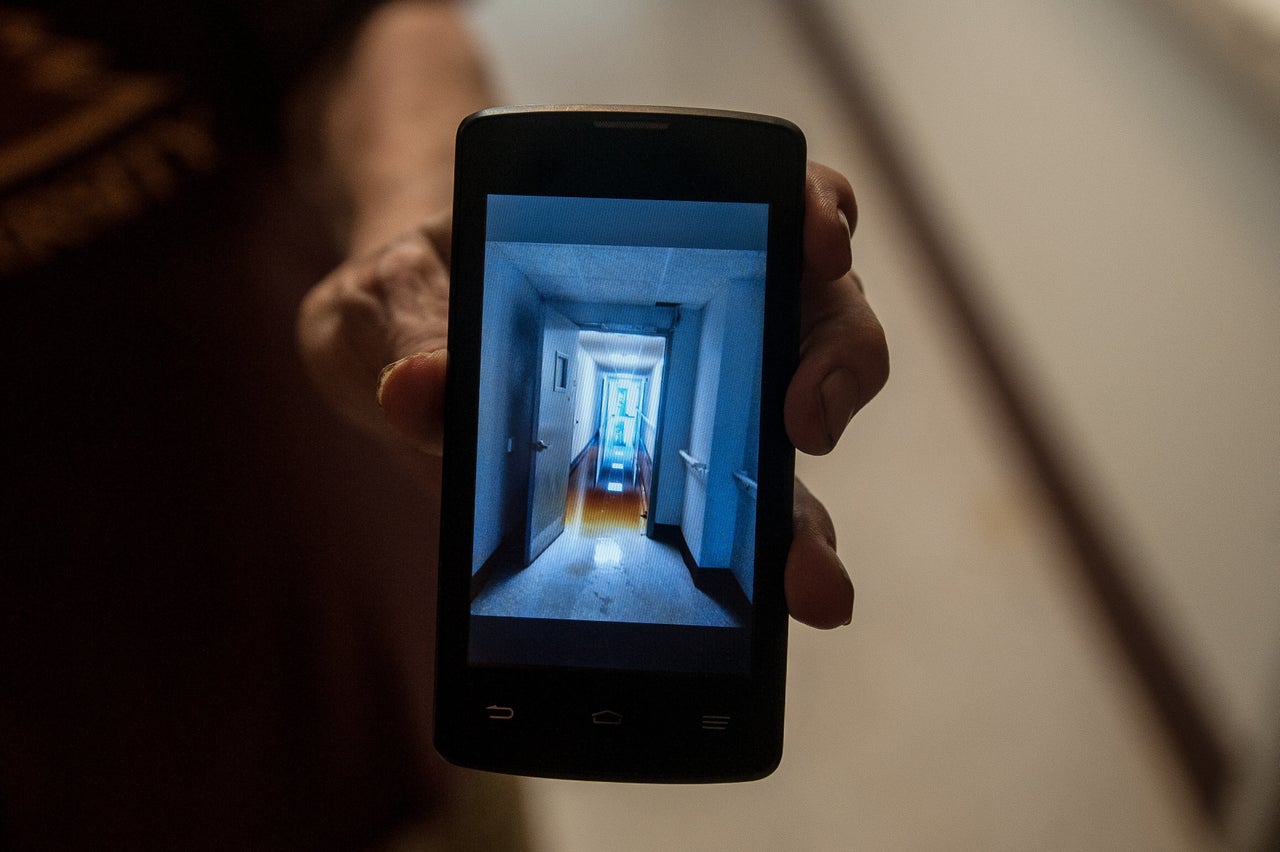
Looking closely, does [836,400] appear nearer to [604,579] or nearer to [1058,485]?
[604,579]

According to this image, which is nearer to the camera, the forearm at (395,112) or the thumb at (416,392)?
the thumb at (416,392)

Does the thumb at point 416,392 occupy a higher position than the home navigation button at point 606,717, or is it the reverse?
the thumb at point 416,392

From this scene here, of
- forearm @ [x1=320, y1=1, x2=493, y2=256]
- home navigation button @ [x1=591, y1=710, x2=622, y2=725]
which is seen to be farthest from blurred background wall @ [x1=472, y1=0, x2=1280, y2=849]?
forearm @ [x1=320, y1=1, x2=493, y2=256]

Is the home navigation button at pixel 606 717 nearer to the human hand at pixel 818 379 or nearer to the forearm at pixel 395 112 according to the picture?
the human hand at pixel 818 379

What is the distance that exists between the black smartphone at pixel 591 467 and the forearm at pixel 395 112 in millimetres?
288

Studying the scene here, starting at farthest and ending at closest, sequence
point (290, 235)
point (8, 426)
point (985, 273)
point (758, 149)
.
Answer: point (985, 273) < point (290, 235) < point (8, 426) < point (758, 149)

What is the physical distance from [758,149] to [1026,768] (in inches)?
29.0

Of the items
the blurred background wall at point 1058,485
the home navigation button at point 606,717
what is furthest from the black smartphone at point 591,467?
the blurred background wall at point 1058,485

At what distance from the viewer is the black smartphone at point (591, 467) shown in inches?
15.3

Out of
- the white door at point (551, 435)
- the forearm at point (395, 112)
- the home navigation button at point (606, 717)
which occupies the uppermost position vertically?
the forearm at point (395, 112)

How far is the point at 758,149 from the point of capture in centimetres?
39

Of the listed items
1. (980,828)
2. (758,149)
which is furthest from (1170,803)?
(758,149)

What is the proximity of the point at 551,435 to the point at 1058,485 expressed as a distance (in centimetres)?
68

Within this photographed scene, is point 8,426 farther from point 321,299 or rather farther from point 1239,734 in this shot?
point 1239,734
